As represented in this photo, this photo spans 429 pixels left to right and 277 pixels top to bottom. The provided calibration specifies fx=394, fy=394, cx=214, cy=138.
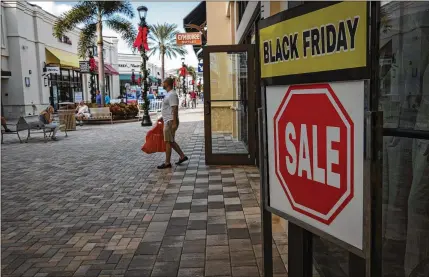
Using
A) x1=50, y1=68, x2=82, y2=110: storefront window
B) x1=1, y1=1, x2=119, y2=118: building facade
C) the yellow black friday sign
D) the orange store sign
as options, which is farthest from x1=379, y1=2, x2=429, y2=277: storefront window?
x1=50, y1=68, x2=82, y2=110: storefront window

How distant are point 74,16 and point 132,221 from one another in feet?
68.1

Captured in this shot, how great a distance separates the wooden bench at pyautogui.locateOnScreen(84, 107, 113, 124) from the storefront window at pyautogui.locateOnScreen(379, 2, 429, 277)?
18627 mm

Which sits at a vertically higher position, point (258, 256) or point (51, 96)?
point (51, 96)

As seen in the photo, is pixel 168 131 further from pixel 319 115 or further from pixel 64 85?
pixel 64 85

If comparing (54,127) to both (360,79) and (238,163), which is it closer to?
(238,163)

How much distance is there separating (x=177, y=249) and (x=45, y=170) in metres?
5.40

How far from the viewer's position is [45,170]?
8.07 m

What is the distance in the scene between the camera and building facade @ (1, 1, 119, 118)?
2392cm

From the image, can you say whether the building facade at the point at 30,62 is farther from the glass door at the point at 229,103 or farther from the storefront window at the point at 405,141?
the storefront window at the point at 405,141

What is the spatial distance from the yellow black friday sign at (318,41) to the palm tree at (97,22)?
Answer: 69.8ft

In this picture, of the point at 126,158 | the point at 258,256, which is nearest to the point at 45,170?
the point at 126,158

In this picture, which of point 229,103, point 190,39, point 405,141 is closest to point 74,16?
point 190,39

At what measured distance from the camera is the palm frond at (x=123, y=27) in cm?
2344

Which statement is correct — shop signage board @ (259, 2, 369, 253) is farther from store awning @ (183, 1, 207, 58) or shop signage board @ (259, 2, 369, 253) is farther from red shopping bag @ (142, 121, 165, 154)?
store awning @ (183, 1, 207, 58)
